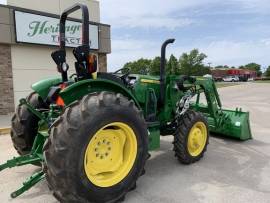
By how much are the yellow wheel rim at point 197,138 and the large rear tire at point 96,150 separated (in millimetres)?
1431

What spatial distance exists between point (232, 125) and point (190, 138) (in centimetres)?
193

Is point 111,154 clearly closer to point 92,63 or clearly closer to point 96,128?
point 96,128

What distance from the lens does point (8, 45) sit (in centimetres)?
1098

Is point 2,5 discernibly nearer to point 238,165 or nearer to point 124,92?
point 124,92

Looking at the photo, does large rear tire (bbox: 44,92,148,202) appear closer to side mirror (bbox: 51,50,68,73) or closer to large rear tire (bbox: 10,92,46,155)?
side mirror (bbox: 51,50,68,73)

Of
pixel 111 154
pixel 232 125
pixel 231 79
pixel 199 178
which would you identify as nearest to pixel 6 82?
pixel 232 125

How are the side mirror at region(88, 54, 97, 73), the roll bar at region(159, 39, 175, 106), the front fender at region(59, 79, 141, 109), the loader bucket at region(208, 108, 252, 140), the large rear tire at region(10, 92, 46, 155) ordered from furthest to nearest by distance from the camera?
the loader bucket at region(208, 108, 252, 140) → the roll bar at region(159, 39, 175, 106) → the large rear tire at region(10, 92, 46, 155) → the side mirror at region(88, 54, 97, 73) → the front fender at region(59, 79, 141, 109)

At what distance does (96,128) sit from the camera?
10.5 ft

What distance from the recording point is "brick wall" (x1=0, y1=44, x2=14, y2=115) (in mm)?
10859

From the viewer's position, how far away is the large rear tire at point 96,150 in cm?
298

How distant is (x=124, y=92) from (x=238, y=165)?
2340 millimetres

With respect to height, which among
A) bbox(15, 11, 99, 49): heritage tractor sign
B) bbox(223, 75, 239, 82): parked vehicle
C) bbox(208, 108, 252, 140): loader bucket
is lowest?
bbox(223, 75, 239, 82): parked vehicle

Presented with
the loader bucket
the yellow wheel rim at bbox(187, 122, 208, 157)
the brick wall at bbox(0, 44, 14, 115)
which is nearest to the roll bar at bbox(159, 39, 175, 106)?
the yellow wheel rim at bbox(187, 122, 208, 157)

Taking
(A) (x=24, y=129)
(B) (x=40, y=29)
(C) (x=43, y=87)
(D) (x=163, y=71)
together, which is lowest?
(A) (x=24, y=129)
